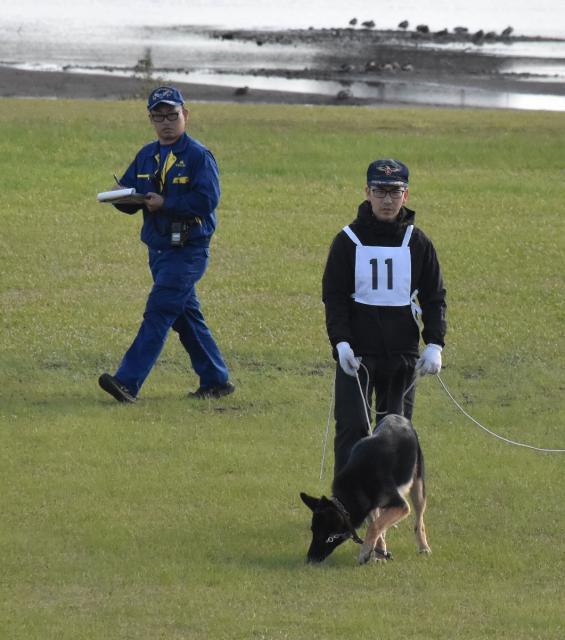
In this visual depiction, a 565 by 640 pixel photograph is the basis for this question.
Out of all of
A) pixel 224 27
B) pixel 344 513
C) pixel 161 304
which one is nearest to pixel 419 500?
pixel 344 513

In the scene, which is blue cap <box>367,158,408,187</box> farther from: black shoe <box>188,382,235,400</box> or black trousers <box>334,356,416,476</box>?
black shoe <box>188,382,235,400</box>

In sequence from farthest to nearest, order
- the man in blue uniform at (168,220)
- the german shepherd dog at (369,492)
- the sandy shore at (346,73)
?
1. the sandy shore at (346,73)
2. the man in blue uniform at (168,220)
3. the german shepherd dog at (369,492)

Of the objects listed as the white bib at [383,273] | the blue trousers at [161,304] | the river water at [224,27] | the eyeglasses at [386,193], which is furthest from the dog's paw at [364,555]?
the river water at [224,27]

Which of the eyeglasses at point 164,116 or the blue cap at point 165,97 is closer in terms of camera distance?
the blue cap at point 165,97

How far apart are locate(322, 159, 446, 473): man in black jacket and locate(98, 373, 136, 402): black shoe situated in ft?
9.98

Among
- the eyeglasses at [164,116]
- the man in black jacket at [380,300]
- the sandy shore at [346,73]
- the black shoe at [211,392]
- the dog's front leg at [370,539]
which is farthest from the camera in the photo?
the sandy shore at [346,73]

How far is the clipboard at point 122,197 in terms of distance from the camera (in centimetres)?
1014

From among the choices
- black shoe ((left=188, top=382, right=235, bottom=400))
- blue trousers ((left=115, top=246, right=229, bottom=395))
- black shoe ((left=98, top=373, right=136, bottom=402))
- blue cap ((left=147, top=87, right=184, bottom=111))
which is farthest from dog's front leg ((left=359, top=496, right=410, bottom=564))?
blue cap ((left=147, top=87, right=184, bottom=111))

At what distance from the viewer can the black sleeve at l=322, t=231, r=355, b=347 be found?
25.0 ft

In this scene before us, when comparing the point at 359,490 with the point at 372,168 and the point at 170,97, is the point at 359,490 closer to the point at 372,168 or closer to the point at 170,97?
the point at 372,168

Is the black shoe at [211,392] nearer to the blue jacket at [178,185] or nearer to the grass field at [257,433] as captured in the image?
the grass field at [257,433]

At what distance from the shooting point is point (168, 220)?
10.4 meters

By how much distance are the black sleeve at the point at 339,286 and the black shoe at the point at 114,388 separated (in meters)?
3.23

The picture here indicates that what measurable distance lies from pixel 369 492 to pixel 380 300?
1.09m
